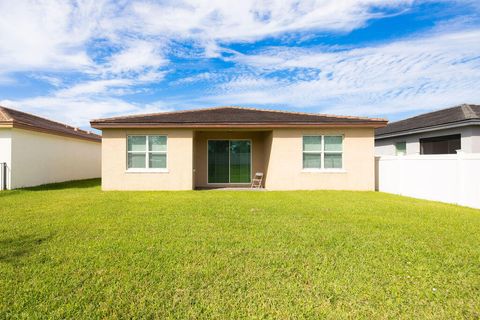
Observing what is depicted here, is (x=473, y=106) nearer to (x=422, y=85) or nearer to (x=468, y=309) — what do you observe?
(x=422, y=85)

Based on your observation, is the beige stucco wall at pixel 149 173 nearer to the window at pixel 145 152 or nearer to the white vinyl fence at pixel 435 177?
the window at pixel 145 152

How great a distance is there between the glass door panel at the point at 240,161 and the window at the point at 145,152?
3866mm

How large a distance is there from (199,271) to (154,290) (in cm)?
67

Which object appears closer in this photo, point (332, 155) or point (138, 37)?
point (332, 155)

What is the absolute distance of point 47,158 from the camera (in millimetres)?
14914

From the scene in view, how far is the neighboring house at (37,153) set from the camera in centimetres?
1228

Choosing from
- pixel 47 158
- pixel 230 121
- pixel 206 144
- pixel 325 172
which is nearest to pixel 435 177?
pixel 325 172

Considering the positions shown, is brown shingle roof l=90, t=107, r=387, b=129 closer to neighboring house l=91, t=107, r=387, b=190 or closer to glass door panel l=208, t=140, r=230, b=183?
neighboring house l=91, t=107, r=387, b=190

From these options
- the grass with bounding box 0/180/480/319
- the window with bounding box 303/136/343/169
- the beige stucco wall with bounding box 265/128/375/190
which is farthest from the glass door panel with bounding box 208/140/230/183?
the grass with bounding box 0/180/480/319

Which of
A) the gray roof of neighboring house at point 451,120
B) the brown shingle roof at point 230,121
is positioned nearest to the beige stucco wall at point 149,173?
the brown shingle roof at point 230,121

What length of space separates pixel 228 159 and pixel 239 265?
1083cm

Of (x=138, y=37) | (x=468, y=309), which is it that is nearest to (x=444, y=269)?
(x=468, y=309)

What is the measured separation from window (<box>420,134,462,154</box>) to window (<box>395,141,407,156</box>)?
1.26 m

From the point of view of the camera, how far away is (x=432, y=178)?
9.57m
